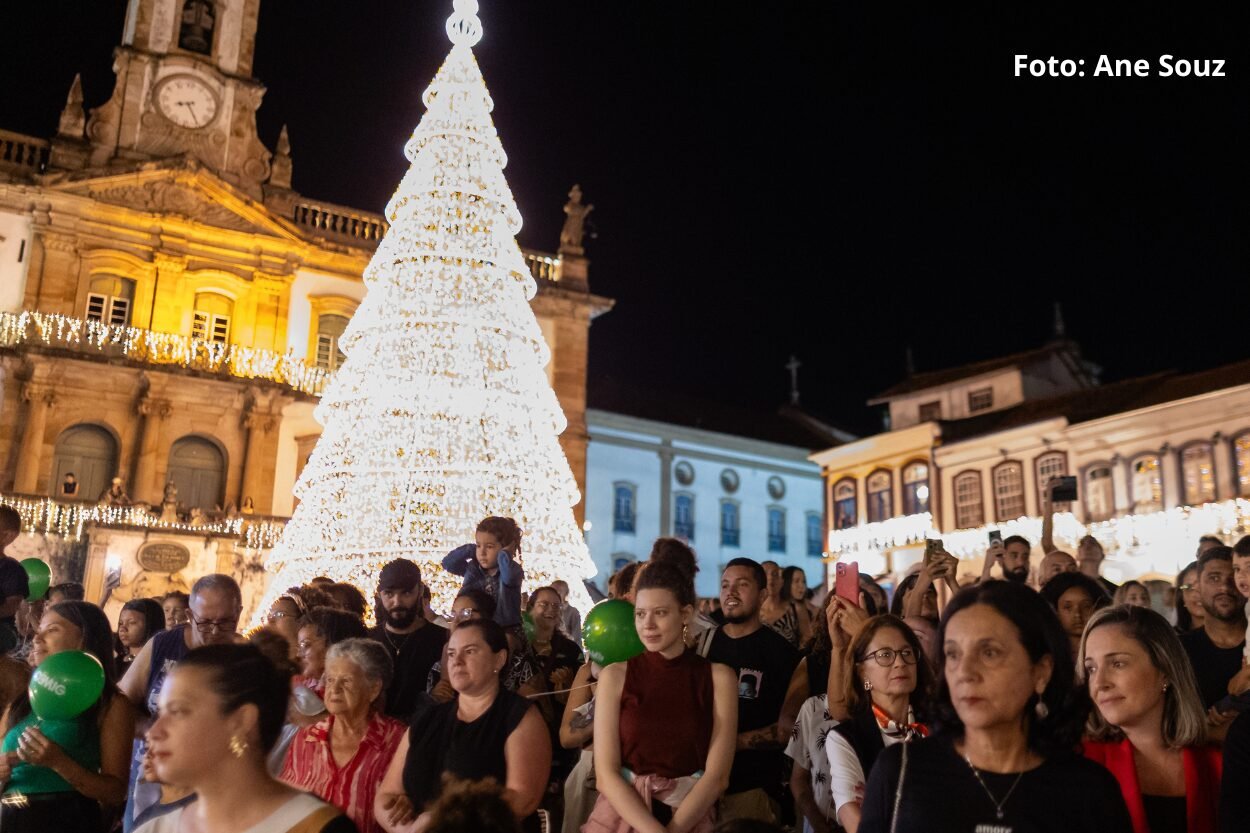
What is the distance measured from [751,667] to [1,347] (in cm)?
2369

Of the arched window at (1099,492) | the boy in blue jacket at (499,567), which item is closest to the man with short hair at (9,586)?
the boy in blue jacket at (499,567)

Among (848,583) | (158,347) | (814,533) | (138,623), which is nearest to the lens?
(848,583)

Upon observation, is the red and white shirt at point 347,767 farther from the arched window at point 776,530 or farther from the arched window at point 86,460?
the arched window at point 776,530

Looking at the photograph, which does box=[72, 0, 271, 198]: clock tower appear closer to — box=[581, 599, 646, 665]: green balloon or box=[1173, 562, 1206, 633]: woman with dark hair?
Result: box=[581, 599, 646, 665]: green balloon

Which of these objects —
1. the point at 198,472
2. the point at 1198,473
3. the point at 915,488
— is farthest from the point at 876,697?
the point at 915,488

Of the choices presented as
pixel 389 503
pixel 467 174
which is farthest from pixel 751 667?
pixel 467 174

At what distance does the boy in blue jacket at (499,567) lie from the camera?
7.71 metres

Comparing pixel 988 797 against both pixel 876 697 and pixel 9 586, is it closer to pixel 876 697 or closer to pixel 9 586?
pixel 876 697

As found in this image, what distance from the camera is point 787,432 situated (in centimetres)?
5181

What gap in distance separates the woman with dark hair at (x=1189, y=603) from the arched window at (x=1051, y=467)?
952 inches

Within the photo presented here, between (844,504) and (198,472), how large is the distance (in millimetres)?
20688

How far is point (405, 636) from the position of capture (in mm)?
7000

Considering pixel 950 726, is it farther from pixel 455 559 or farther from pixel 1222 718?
pixel 455 559

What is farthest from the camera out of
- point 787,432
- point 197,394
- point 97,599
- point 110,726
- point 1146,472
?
point 787,432
